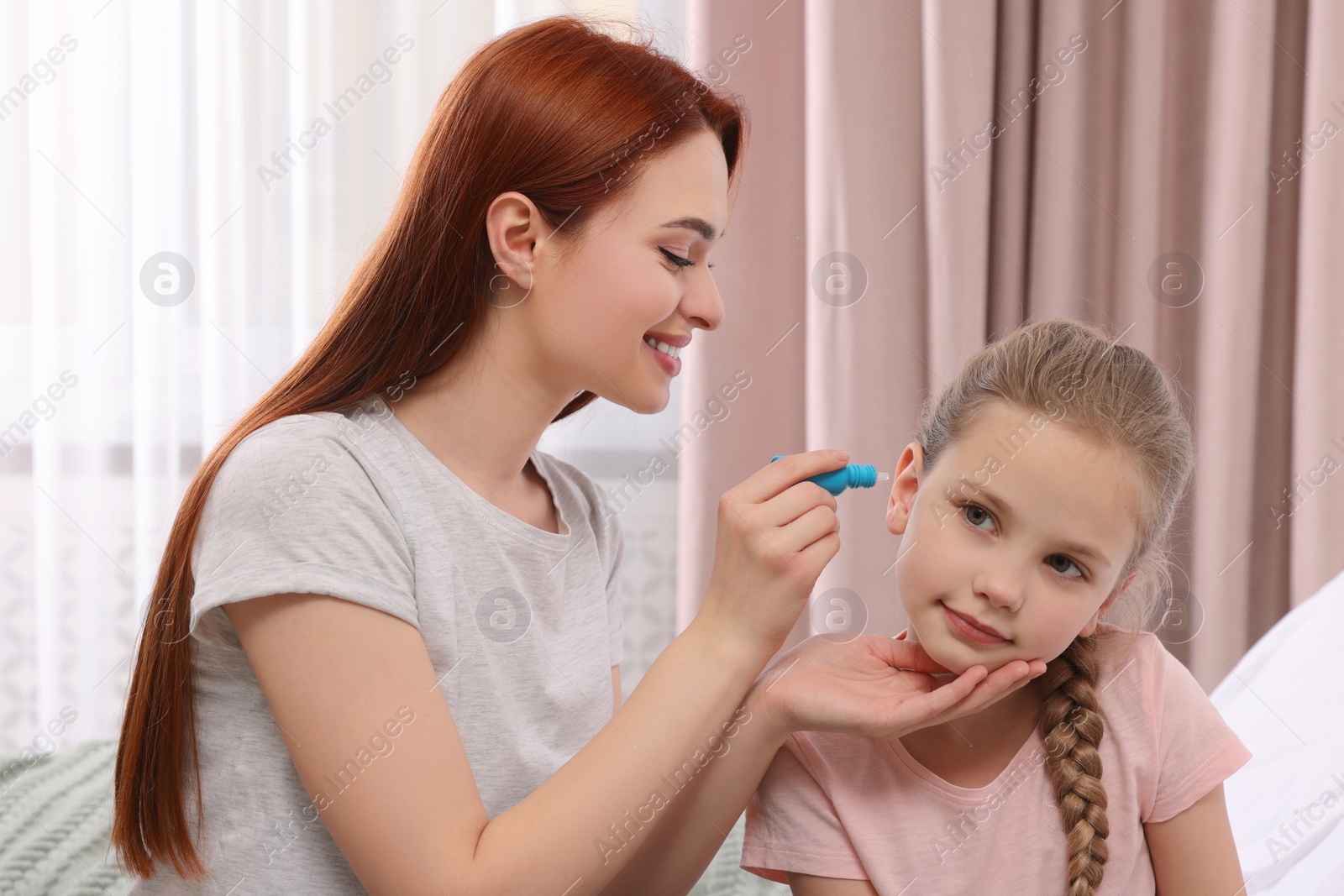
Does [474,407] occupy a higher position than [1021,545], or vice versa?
[474,407]

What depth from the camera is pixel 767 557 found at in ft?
2.81

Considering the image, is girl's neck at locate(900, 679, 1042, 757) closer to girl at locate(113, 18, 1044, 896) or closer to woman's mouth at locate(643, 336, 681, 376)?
girl at locate(113, 18, 1044, 896)

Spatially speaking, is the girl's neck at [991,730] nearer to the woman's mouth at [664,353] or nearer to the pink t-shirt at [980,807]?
the pink t-shirt at [980,807]

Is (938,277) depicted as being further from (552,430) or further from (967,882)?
(967,882)

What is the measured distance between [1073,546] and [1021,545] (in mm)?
42

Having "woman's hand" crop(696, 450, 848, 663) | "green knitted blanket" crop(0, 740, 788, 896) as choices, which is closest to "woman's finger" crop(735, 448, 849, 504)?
"woman's hand" crop(696, 450, 848, 663)

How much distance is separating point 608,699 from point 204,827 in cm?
41

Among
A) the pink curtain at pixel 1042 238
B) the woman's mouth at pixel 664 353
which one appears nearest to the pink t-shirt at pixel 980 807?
the woman's mouth at pixel 664 353

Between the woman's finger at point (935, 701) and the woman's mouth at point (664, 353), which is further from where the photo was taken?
the woman's mouth at point (664, 353)

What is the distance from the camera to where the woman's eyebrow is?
3.23 ft

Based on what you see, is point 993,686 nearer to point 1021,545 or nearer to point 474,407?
point 1021,545

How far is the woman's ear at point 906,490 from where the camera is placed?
38.1 inches

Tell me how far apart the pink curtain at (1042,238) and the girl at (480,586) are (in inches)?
37.6

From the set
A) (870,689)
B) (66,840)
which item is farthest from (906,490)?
(66,840)
